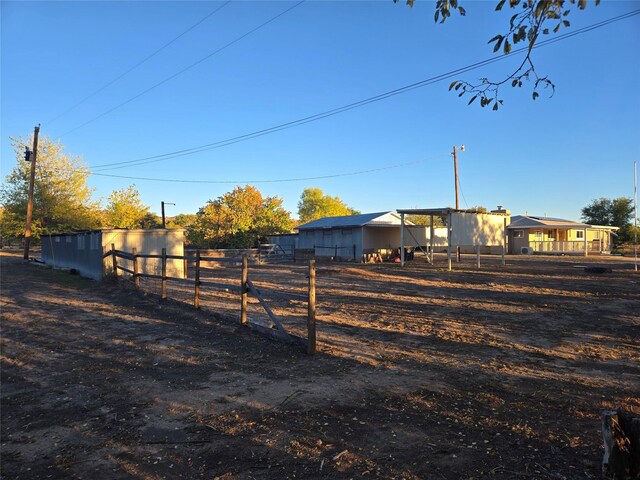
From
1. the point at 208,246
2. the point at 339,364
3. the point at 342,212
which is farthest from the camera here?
the point at 342,212

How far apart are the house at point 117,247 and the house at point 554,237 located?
110 ft

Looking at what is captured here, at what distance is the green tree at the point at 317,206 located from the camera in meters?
82.0

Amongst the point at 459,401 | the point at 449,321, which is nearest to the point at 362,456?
the point at 459,401

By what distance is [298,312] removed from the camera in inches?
407

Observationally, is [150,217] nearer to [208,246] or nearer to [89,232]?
[208,246]

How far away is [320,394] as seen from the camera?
4.72m

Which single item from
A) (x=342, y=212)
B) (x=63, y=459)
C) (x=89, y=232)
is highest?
(x=342, y=212)

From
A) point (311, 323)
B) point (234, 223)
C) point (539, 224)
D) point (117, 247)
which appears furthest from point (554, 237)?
point (311, 323)

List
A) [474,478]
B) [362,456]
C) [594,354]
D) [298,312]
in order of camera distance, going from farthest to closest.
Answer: [298,312] → [594,354] → [362,456] → [474,478]

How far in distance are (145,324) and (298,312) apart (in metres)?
3.47

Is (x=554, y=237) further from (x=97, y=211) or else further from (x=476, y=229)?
(x=97, y=211)

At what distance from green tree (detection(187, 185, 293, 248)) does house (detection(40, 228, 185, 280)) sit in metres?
18.5

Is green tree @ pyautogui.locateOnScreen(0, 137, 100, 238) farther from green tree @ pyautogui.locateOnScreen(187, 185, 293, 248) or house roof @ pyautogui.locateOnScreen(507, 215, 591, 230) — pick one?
house roof @ pyautogui.locateOnScreen(507, 215, 591, 230)

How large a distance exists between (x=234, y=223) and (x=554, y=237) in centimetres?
3179
